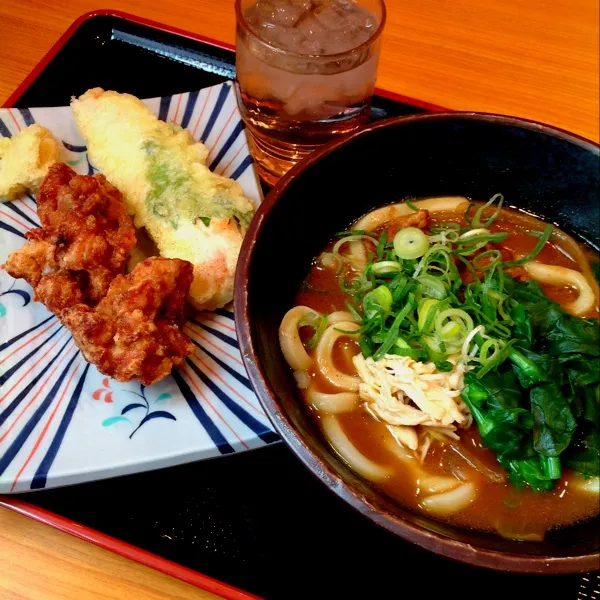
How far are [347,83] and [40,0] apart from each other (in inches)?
61.2

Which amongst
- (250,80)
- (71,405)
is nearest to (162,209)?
(250,80)

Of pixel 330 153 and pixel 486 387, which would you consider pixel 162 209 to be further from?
pixel 486 387

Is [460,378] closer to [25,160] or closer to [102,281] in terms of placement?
[102,281]

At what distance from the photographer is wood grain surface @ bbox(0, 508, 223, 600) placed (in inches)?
49.5

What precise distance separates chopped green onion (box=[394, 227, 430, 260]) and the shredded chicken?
288mm

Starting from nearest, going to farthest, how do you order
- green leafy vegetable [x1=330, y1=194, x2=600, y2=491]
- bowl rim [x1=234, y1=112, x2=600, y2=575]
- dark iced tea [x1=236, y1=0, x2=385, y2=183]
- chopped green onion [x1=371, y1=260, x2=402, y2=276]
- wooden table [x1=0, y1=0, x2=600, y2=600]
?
bowl rim [x1=234, y1=112, x2=600, y2=575]
green leafy vegetable [x1=330, y1=194, x2=600, y2=491]
chopped green onion [x1=371, y1=260, x2=402, y2=276]
dark iced tea [x1=236, y1=0, x2=385, y2=183]
wooden table [x1=0, y1=0, x2=600, y2=600]

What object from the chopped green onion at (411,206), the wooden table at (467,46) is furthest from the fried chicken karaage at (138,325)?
the wooden table at (467,46)

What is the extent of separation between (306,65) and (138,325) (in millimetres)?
805

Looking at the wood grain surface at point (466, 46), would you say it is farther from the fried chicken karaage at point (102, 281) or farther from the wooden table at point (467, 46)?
the fried chicken karaage at point (102, 281)

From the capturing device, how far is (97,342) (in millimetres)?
1383

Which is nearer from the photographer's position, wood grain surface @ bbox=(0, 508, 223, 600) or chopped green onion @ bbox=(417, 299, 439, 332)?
wood grain surface @ bbox=(0, 508, 223, 600)

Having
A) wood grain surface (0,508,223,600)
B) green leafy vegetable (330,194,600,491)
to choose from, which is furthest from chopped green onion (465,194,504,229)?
wood grain surface (0,508,223,600)

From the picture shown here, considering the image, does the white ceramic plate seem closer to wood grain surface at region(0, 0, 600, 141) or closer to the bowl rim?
the bowl rim

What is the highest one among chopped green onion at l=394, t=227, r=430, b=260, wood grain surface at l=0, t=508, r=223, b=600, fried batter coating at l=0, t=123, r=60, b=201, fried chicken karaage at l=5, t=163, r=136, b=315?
fried batter coating at l=0, t=123, r=60, b=201
